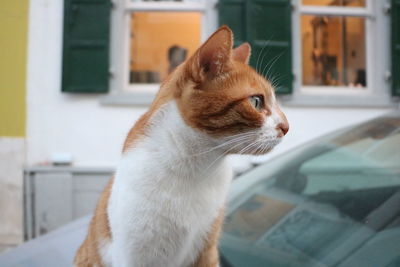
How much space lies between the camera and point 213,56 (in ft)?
3.00

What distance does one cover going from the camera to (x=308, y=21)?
12.7 ft

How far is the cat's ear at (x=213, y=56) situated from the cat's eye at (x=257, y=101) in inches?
3.8

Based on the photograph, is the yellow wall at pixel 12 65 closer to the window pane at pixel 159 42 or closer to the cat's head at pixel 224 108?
the window pane at pixel 159 42

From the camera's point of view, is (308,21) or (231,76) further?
(308,21)

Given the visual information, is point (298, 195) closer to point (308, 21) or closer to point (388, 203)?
point (388, 203)

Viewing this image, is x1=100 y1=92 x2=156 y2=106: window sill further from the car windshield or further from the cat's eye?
the cat's eye

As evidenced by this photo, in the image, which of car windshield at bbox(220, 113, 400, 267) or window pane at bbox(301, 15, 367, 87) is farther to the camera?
window pane at bbox(301, 15, 367, 87)

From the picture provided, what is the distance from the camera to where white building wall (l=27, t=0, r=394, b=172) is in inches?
135

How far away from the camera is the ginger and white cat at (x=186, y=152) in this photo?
92 centimetres

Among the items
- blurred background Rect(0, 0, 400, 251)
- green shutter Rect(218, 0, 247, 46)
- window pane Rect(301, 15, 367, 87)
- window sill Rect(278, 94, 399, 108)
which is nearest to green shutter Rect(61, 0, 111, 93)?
blurred background Rect(0, 0, 400, 251)

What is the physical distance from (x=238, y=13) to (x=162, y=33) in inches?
31.6

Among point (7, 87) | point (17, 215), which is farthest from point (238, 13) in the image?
point (17, 215)

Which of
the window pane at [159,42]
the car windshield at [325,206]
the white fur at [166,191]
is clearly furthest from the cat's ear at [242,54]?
the window pane at [159,42]

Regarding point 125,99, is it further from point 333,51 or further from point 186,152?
point 186,152
